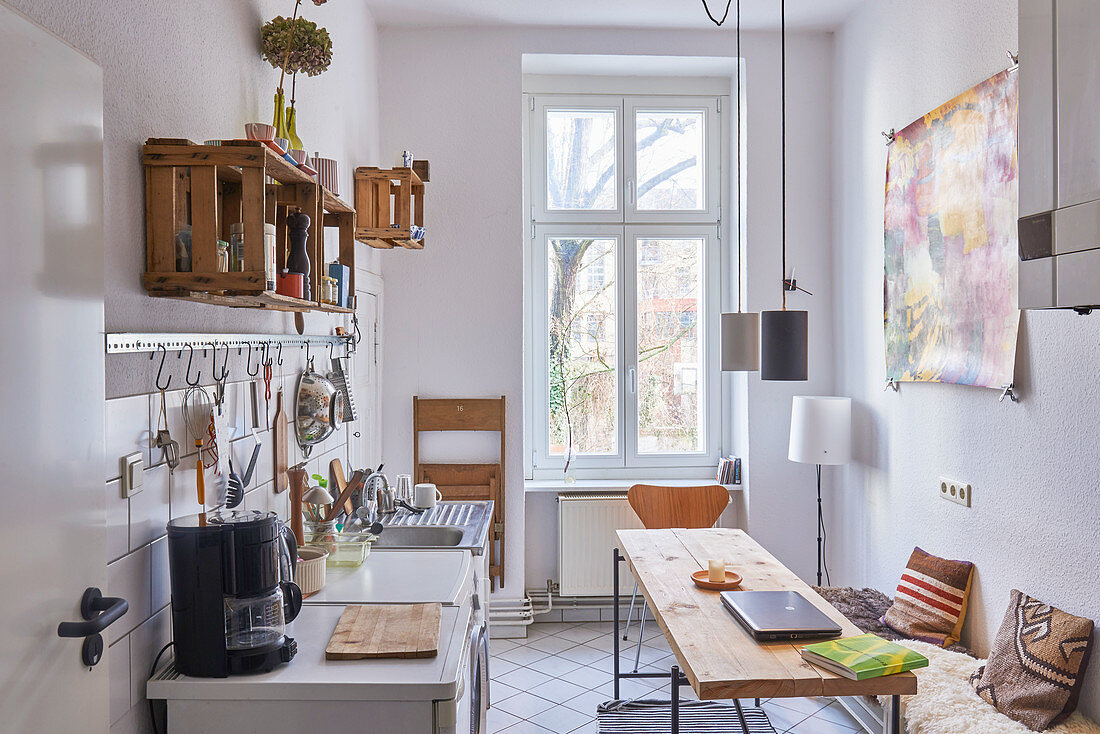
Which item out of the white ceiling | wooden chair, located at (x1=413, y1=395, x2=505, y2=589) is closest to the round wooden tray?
wooden chair, located at (x1=413, y1=395, x2=505, y2=589)

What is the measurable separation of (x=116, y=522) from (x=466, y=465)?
8.99 ft

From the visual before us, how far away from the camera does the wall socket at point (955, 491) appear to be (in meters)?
3.07

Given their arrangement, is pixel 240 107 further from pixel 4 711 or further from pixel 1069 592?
pixel 1069 592

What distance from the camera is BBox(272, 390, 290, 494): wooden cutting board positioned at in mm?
2418

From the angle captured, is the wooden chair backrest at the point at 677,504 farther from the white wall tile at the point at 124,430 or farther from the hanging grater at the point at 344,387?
the white wall tile at the point at 124,430

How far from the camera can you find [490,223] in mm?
4254

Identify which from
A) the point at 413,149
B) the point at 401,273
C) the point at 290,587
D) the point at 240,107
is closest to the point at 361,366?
the point at 401,273

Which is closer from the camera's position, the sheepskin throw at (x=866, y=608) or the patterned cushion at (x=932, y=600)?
the patterned cushion at (x=932, y=600)

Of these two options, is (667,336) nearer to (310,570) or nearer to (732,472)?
(732,472)

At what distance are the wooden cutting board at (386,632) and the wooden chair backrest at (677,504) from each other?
2.10 metres

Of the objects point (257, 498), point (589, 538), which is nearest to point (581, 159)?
point (589, 538)

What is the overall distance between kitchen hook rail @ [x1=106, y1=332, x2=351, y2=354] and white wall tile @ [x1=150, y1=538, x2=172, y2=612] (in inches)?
16.4

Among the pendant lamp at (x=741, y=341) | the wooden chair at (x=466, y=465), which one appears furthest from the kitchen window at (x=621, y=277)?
the pendant lamp at (x=741, y=341)

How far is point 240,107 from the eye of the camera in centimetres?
221
